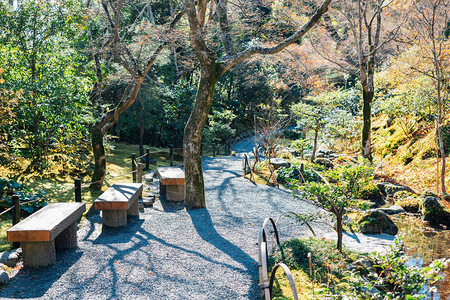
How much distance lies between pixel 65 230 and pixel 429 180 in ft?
32.1

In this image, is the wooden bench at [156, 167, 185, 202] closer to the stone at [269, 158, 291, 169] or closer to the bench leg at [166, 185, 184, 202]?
the bench leg at [166, 185, 184, 202]

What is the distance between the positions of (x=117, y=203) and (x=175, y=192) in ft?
7.77

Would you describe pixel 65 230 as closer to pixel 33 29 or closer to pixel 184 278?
pixel 184 278

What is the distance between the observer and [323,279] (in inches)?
162

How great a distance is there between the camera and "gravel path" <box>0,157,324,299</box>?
3791 mm

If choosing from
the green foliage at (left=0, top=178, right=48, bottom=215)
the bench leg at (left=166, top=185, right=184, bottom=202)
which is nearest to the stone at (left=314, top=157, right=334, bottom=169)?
the bench leg at (left=166, top=185, right=184, bottom=202)

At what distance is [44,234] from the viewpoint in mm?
4066

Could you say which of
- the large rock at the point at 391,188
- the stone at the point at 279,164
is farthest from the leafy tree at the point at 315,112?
the large rock at the point at 391,188

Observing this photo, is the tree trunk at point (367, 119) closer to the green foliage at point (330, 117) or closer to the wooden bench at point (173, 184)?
the green foliage at point (330, 117)

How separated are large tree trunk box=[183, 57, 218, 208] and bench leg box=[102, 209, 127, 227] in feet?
5.21

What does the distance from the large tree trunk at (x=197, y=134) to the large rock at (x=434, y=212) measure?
16.8ft

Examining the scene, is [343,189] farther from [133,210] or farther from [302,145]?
[302,145]

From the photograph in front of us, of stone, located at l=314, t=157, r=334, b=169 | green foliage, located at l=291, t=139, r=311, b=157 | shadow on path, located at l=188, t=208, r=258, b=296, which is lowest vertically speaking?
shadow on path, located at l=188, t=208, r=258, b=296

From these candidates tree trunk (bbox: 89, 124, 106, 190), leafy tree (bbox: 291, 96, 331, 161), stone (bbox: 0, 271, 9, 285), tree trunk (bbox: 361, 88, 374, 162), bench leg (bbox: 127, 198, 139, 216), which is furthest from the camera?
leafy tree (bbox: 291, 96, 331, 161)
